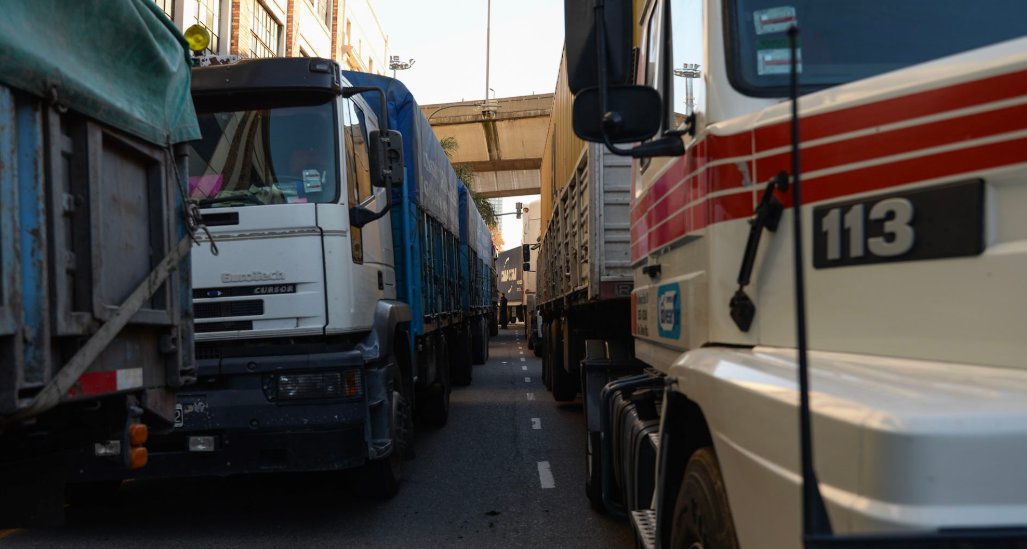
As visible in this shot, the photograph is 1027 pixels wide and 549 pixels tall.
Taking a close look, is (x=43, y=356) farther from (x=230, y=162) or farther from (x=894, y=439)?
(x=230, y=162)

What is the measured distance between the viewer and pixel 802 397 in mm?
1610

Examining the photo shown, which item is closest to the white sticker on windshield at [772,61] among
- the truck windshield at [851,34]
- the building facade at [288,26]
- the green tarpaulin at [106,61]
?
the truck windshield at [851,34]

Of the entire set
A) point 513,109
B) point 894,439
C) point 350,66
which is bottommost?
point 894,439

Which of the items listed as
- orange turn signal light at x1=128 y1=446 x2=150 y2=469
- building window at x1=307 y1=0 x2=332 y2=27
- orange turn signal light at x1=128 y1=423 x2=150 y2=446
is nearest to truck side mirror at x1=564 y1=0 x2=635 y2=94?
orange turn signal light at x1=128 y1=423 x2=150 y2=446

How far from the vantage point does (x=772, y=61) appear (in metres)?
2.68

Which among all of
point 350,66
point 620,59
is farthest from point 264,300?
point 350,66

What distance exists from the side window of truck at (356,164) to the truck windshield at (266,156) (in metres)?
0.16

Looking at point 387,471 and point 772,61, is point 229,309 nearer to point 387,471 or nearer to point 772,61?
point 387,471

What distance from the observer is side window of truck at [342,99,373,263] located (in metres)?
6.12

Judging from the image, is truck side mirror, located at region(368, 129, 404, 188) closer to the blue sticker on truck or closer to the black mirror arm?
the blue sticker on truck

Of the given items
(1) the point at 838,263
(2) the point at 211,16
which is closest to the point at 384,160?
(1) the point at 838,263

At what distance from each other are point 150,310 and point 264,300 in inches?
90.5

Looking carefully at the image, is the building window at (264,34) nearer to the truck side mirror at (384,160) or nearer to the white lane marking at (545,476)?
the white lane marking at (545,476)

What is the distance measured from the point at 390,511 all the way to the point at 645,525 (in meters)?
3.21
